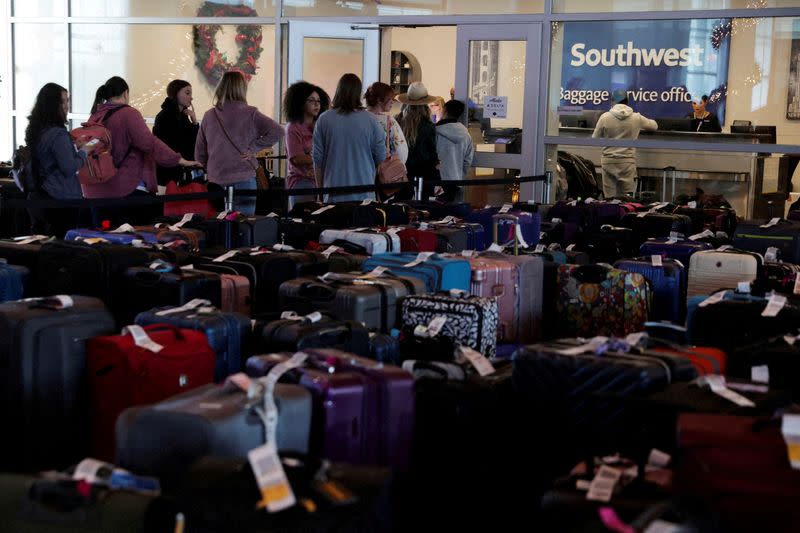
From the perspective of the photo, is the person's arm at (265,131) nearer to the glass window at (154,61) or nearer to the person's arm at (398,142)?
the person's arm at (398,142)

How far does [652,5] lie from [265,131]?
4.66 meters

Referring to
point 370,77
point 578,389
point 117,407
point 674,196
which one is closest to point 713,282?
point 578,389

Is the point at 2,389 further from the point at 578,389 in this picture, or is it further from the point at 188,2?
the point at 188,2

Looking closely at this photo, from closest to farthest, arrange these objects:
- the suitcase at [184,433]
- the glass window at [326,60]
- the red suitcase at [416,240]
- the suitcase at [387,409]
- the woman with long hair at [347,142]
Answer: the suitcase at [184,433], the suitcase at [387,409], the red suitcase at [416,240], the woman with long hair at [347,142], the glass window at [326,60]

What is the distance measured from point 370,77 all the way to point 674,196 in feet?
11.9

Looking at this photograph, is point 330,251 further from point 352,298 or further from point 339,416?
point 339,416

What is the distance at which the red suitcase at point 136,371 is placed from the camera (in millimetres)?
3508

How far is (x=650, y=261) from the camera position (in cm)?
571

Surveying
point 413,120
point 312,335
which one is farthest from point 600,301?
point 413,120

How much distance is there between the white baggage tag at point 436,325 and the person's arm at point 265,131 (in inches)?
159

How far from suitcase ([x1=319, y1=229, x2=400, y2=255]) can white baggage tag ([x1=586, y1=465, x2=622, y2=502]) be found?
3.35 metres

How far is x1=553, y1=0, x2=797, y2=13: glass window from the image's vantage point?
10.4 metres

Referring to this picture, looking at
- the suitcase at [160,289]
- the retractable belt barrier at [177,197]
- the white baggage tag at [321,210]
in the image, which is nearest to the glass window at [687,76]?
the retractable belt barrier at [177,197]

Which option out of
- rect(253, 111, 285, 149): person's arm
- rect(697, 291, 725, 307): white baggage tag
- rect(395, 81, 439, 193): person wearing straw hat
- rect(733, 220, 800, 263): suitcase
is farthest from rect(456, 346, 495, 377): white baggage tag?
rect(395, 81, 439, 193): person wearing straw hat
